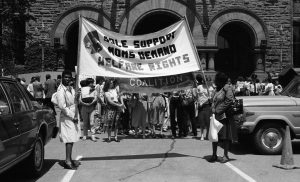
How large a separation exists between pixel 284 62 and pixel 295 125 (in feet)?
47.0

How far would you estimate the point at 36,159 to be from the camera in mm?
7594

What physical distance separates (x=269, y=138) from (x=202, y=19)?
13893 mm

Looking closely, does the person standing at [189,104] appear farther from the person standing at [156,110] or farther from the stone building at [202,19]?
the stone building at [202,19]

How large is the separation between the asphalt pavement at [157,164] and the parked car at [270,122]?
304mm

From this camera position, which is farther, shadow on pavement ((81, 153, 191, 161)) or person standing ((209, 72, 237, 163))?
shadow on pavement ((81, 153, 191, 161))

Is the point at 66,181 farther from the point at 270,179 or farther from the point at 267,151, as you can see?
the point at 267,151

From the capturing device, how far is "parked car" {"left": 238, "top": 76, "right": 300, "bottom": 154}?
31.3 ft

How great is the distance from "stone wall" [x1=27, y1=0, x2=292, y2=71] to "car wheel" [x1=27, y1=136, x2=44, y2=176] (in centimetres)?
1522

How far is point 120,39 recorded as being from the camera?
9094 millimetres

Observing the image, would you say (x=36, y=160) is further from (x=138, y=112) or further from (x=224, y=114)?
(x=138, y=112)

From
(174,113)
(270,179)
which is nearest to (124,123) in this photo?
(174,113)

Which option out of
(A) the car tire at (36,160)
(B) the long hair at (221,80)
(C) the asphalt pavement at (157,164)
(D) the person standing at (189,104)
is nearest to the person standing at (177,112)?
(D) the person standing at (189,104)

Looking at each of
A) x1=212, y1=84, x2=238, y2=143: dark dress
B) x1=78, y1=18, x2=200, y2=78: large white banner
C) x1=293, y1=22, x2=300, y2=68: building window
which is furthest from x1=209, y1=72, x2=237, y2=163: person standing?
x1=293, y1=22, x2=300, y2=68: building window

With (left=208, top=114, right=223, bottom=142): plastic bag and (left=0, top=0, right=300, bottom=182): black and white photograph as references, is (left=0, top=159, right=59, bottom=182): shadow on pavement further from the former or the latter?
(left=208, top=114, right=223, bottom=142): plastic bag
